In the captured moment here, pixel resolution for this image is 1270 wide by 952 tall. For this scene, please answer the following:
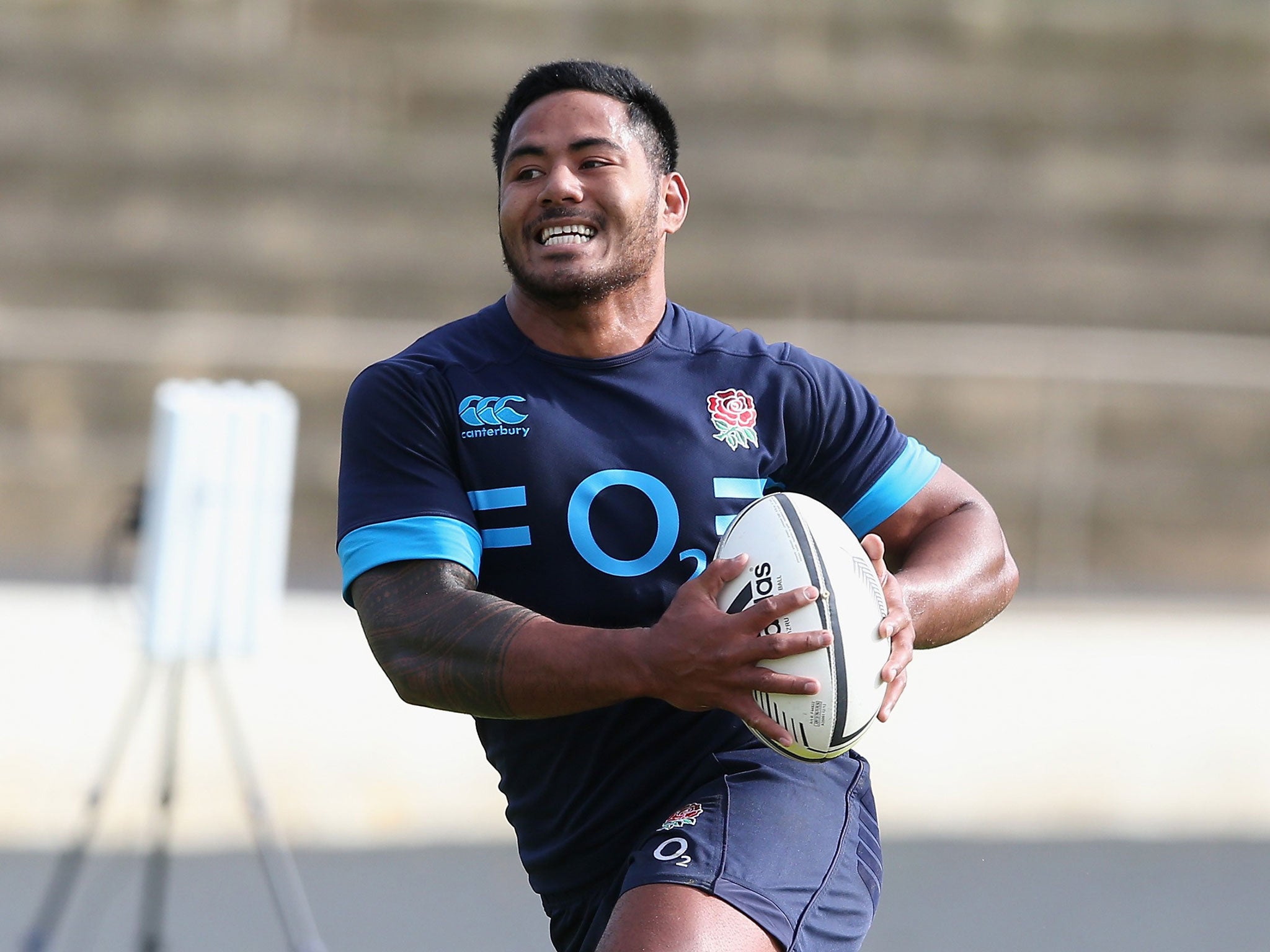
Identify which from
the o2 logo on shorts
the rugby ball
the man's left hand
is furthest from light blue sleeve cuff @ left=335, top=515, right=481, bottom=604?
the man's left hand

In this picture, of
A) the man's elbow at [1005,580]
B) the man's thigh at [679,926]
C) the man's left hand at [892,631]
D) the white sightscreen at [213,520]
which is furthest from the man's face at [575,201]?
the white sightscreen at [213,520]

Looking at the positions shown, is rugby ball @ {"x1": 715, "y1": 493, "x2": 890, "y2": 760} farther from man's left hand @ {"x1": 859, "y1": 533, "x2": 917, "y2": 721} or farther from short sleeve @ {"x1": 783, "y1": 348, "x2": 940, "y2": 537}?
short sleeve @ {"x1": 783, "y1": 348, "x2": 940, "y2": 537}

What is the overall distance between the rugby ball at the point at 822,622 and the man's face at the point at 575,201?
1.87ft

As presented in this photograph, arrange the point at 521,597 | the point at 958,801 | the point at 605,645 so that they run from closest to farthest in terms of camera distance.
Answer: the point at 605,645, the point at 521,597, the point at 958,801

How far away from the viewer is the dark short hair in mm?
2740

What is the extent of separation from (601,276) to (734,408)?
32 cm

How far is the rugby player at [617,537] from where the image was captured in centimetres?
228

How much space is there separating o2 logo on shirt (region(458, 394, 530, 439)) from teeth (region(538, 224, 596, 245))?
0.29m

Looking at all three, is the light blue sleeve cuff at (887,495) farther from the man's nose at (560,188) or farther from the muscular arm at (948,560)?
the man's nose at (560,188)

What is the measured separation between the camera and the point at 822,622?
7.48 feet

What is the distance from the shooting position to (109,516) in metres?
8.07

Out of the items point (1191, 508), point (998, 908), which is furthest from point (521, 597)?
point (1191, 508)

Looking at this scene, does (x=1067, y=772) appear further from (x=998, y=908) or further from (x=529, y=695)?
(x=529, y=695)

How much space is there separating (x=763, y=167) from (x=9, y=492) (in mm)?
4361
